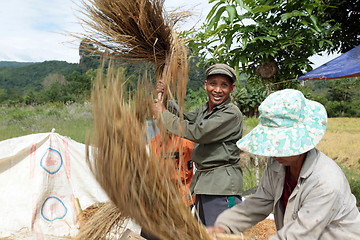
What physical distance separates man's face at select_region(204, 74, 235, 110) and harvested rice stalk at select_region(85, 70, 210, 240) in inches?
37.0

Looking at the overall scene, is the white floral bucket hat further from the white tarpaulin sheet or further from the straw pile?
the white tarpaulin sheet

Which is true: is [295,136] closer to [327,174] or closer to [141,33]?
[327,174]

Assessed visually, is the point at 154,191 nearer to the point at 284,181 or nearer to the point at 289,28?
the point at 284,181

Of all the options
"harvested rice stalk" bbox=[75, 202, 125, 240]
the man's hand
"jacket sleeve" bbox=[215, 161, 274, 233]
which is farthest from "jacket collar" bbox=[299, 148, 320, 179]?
"harvested rice stalk" bbox=[75, 202, 125, 240]

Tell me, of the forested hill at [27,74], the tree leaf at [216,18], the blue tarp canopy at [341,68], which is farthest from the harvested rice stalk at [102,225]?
the forested hill at [27,74]

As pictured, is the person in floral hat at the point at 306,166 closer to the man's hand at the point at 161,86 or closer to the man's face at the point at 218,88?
the man's hand at the point at 161,86

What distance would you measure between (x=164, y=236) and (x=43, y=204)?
272 cm

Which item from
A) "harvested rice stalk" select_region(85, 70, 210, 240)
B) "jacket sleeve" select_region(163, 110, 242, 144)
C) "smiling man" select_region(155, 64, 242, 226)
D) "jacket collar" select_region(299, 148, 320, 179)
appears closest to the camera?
"harvested rice stalk" select_region(85, 70, 210, 240)

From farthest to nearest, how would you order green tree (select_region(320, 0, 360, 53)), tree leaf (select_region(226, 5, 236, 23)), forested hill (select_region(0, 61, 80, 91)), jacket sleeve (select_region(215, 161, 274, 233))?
forested hill (select_region(0, 61, 80, 91)) → green tree (select_region(320, 0, 360, 53)) → tree leaf (select_region(226, 5, 236, 23)) → jacket sleeve (select_region(215, 161, 274, 233))

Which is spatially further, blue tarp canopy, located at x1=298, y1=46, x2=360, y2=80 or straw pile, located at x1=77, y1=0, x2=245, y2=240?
blue tarp canopy, located at x1=298, y1=46, x2=360, y2=80

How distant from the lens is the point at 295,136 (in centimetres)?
105

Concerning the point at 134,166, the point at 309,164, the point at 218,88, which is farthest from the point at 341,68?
the point at 134,166

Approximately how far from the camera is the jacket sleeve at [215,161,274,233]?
1.39 metres

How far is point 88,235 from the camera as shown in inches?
62.9
